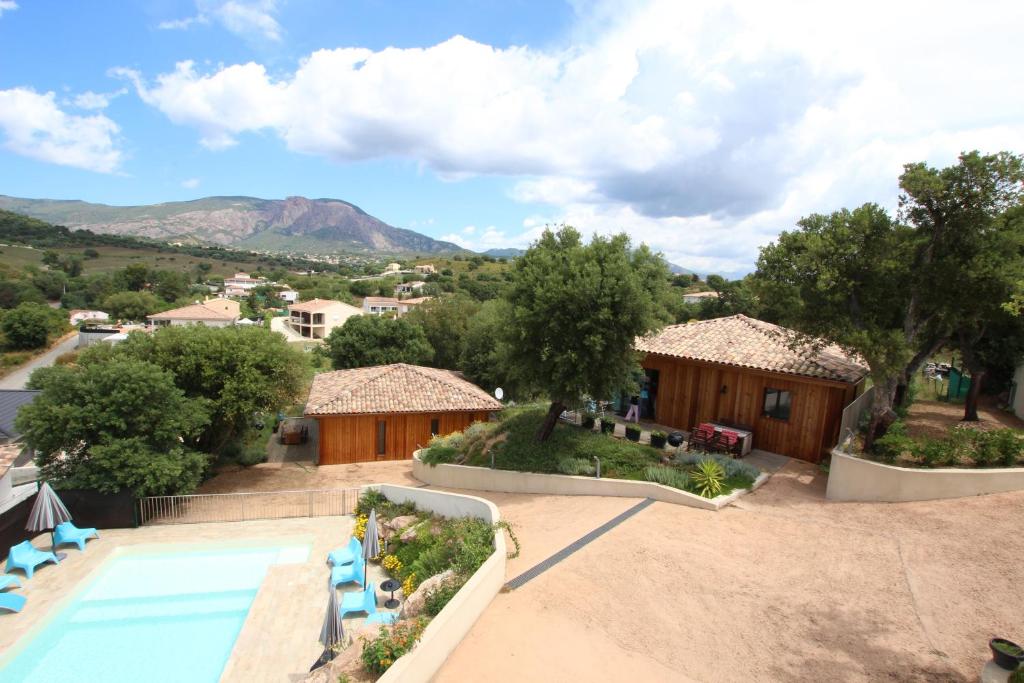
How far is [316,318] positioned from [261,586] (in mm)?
78770

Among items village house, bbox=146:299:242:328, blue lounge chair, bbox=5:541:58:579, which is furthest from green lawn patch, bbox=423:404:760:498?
village house, bbox=146:299:242:328

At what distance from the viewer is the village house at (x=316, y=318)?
86938 mm

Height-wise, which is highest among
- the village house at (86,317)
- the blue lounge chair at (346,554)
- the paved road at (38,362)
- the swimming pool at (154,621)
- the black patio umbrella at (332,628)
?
the black patio umbrella at (332,628)

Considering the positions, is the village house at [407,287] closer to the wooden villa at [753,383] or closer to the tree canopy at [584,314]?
the wooden villa at [753,383]

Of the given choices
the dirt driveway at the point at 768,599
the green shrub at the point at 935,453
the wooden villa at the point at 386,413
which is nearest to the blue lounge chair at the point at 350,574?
the dirt driveway at the point at 768,599

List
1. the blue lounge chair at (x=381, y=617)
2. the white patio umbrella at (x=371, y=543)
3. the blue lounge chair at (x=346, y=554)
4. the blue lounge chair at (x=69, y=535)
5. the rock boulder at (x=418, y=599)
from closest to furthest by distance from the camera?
the rock boulder at (x=418, y=599) < the blue lounge chair at (x=381, y=617) < the white patio umbrella at (x=371, y=543) < the blue lounge chair at (x=346, y=554) < the blue lounge chair at (x=69, y=535)

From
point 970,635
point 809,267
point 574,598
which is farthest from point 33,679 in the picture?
point 809,267

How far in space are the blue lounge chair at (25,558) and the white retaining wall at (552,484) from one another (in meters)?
11.4

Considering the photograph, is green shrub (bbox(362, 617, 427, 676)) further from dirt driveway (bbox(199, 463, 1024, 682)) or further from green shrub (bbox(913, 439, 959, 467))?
green shrub (bbox(913, 439, 959, 467))

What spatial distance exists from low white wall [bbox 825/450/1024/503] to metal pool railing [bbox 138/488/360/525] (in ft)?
47.7

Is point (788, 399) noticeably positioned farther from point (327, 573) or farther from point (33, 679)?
point (33, 679)

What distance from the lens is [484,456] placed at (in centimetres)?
1966

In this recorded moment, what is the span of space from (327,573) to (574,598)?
8.29 metres

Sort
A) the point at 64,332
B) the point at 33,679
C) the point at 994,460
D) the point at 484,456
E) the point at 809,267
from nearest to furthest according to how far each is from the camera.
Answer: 1. the point at 33,679
2. the point at 994,460
3. the point at 809,267
4. the point at 484,456
5. the point at 64,332
